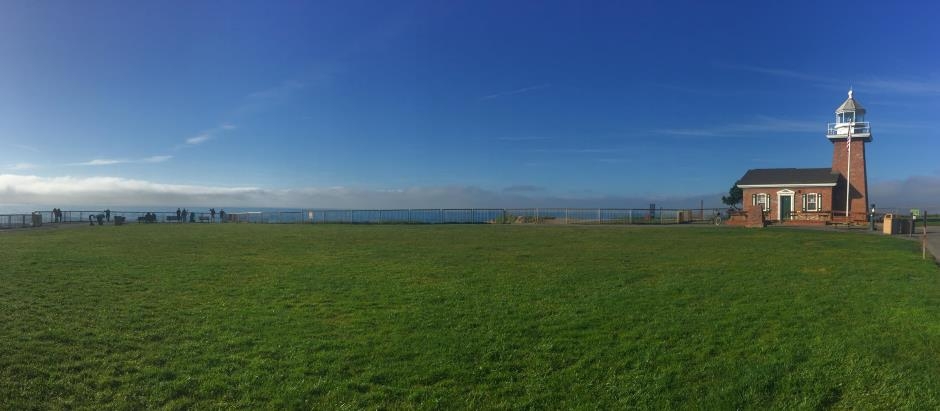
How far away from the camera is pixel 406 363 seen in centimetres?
600

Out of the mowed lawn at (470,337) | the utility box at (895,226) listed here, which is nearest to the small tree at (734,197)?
the utility box at (895,226)

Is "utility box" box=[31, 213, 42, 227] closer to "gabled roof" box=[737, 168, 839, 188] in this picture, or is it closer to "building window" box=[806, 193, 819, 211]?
"gabled roof" box=[737, 168, 839, 188]

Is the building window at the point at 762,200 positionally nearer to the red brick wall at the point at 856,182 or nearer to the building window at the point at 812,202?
the building window at the point at 812,202

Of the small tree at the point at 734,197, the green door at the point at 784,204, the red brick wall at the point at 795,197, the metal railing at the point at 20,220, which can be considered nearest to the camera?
the metal railing at the point at 20,220

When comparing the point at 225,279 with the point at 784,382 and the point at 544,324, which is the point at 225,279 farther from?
the point at 784,382

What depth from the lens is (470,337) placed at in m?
6.94

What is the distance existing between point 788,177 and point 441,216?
26996 millimetres

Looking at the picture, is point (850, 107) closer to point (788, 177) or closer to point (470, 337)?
point (788, 177)

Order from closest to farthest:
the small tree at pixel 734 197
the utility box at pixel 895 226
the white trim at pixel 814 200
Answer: the utility box at pixel 895 226
the white trim at pixel 814 200
the small tree at pixel 734 197

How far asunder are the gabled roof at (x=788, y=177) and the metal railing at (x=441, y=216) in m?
5.12

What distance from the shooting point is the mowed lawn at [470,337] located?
17.2ft

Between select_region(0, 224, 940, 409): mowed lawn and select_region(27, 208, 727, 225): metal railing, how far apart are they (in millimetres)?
27578

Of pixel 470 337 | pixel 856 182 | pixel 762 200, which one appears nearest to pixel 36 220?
pixel 470 337

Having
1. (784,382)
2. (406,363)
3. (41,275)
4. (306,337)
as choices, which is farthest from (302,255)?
(784,382)
